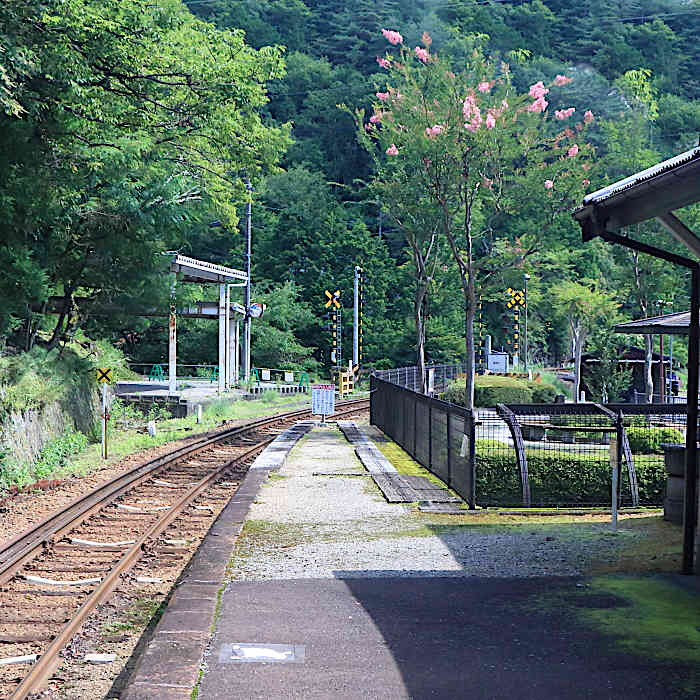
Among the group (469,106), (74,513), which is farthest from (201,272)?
(74,513)

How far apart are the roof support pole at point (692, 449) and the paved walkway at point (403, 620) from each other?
1.03 m

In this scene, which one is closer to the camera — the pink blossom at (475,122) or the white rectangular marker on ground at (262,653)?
the white rectangular marker on ground at (262,653)

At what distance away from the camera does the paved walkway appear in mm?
5426

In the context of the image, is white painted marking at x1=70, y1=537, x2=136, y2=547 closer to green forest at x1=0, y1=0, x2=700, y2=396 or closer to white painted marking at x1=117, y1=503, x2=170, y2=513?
white painted marking at x1=117, y1=503, x2=170, y2=513

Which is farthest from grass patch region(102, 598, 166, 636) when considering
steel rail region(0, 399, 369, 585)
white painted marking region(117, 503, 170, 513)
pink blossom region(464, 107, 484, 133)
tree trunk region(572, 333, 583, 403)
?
tree trunk region(572, 333, 583, 403)

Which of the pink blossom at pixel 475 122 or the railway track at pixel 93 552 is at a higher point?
the pink blossom at pixel 475 122

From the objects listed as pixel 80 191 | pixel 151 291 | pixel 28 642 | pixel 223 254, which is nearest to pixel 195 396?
pixel 151 291

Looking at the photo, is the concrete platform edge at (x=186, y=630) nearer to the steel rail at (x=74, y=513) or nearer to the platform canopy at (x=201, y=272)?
the steel rail at (x=74, y=513)

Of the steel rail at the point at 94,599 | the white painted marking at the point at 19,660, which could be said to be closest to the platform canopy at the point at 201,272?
the steel rail at the point at 94,599

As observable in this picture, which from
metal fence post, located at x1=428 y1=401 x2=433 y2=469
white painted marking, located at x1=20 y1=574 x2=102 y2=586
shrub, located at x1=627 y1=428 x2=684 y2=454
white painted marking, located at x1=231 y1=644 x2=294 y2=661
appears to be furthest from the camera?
metal fence post, located at x1=428 y1=401 x2=433 y2=469

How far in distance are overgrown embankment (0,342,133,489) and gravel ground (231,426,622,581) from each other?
5.96 meters

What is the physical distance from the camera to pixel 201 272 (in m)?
35.9

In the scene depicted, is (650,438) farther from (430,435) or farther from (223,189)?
(223,189)

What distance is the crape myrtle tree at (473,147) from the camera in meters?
24.7
